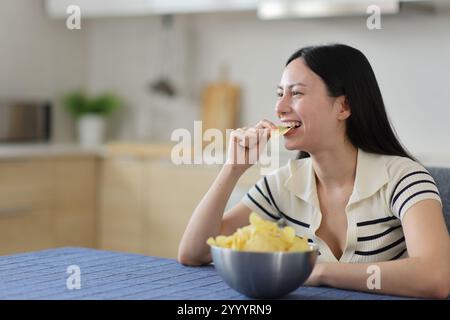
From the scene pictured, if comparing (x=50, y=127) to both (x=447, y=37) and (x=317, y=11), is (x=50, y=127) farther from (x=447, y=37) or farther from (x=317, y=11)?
(x=447, y=37)

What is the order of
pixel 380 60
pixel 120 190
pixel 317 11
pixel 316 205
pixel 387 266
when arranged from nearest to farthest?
pixel 387 266, pixel 316 205, pixel 317 11, pixel 380 60, pixel 120 190

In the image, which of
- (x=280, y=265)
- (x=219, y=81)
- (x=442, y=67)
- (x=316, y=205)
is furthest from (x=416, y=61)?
(x=280, y=265)

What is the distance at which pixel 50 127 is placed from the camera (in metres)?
4.61

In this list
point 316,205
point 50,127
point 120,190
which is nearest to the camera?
point 316,205

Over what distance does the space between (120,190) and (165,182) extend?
0.31 metres

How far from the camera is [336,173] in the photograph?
1900mm

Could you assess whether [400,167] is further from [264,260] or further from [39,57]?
[39,57]

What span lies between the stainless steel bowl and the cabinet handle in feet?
8.39

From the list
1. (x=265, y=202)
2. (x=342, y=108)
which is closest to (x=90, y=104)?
(x=265, y=202)

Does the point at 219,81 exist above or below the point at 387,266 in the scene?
above

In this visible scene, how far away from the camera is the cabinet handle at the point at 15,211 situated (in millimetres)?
3744

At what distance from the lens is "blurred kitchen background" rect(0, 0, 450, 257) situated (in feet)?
12.0

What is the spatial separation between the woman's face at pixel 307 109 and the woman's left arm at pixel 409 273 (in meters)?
0.36

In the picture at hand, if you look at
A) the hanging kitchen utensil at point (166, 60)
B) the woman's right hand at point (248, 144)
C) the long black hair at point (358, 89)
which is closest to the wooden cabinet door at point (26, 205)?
the hanging kitchen utensil at point (166, 60)
